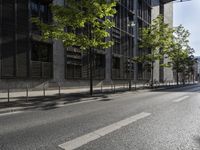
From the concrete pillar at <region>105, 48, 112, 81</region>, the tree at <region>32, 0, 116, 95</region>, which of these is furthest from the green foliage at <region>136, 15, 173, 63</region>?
Result: the tree at <region>32, 0, 116, 95</region>

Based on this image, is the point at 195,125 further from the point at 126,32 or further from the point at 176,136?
the point at 126,32

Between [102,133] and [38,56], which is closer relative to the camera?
[102,133]

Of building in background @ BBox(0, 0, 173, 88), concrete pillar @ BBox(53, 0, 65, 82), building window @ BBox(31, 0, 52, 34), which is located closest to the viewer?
building in background @ BBox(0, 0, 173, 88)

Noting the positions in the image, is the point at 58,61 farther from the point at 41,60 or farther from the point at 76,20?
the point at 76,20

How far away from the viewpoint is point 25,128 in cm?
697

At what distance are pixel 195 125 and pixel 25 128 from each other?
5261 millimetres

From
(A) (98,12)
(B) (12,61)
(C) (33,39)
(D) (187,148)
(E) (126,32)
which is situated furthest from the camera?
(E) (126,32)

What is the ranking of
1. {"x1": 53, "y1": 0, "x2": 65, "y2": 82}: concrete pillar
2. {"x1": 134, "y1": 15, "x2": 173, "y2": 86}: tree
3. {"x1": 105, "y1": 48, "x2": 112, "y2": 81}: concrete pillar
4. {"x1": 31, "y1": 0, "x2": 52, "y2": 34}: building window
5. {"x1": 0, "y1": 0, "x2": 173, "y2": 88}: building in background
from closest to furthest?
1. {"x1": 0, "y1": 0, "x2": 173, "y2": 88}: building in background
2. {"x1": 31, "y1": 0, "x2": 52, "y2": 34}: building window
3. {"x1": 53, "y1": 0, "x2": 65, "y2": 82}: concrete pillar
4. {"x1": 134, "y1": 15, "x2": 173, "y2": 86}: tree
5. {"x1": 105, "y1": 48, "x2": 112, "y2": 81}: concrete pillar

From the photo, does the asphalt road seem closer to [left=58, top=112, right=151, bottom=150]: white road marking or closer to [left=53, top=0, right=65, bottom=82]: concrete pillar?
[left=58, top=112, right=151, bottom=150]: white road marking

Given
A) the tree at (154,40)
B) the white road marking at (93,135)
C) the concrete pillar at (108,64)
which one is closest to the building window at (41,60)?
the concrete pillar at (108,64)

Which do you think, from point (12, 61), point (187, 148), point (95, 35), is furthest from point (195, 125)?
point (12, 61)

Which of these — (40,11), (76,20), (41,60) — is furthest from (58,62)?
(76,20)

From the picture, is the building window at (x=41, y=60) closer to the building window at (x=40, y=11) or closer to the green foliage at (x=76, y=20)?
the building window at (x=40, y=11)

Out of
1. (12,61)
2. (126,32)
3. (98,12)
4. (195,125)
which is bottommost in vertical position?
(195,125)
